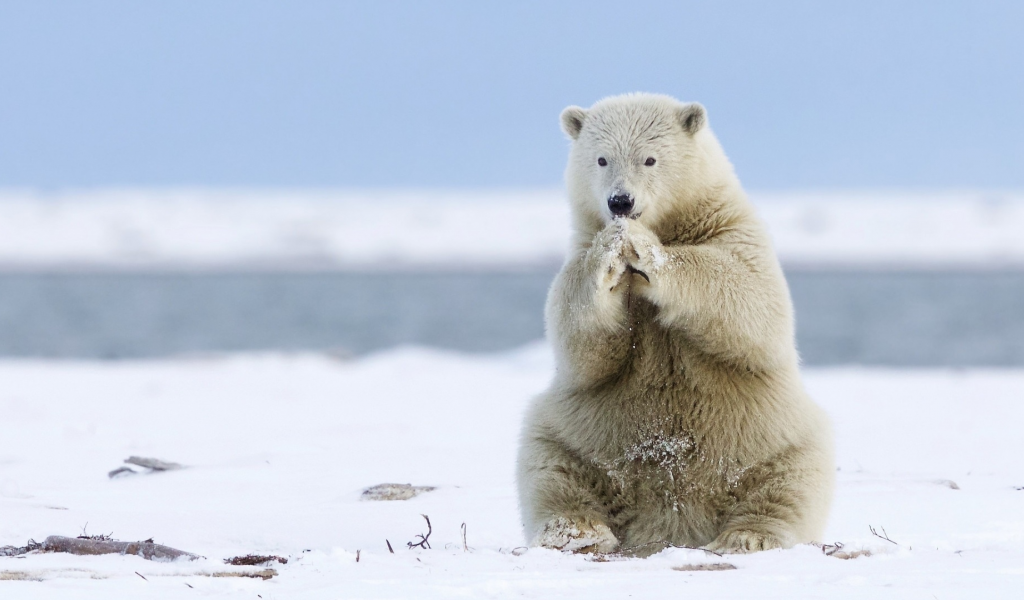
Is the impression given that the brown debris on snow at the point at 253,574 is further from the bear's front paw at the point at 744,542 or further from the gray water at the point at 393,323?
the gray water at the point at 393,323

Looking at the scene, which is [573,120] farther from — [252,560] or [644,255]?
[252,560]

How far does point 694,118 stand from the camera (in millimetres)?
4938

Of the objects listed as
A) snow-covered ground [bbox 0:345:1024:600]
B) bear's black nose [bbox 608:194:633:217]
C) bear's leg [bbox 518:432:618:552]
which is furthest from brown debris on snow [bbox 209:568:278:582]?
bear's black nose [bbox 608:194:633:217]

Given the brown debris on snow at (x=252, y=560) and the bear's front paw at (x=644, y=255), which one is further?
the bear's front paw at (x=644, y=255)

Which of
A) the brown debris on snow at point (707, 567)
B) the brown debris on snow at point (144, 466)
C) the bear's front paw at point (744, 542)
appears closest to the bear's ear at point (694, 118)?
the bear's front paw at point (744, 542)

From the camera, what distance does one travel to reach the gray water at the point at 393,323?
1085 inches

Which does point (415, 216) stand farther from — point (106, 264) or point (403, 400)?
point (403, 400)

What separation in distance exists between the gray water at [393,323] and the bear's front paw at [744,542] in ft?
44.0

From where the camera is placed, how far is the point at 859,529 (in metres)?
4.81

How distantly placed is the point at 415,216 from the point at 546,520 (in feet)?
262

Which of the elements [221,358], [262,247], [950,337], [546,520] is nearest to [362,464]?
[546,520]

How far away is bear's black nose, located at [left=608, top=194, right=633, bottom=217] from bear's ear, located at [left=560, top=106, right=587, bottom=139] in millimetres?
888

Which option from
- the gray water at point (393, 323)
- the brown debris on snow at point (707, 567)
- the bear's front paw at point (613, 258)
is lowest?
the brown debris on snow at point (707, 567)

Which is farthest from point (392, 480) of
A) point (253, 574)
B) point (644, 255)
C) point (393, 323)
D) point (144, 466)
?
point (393, 323)
